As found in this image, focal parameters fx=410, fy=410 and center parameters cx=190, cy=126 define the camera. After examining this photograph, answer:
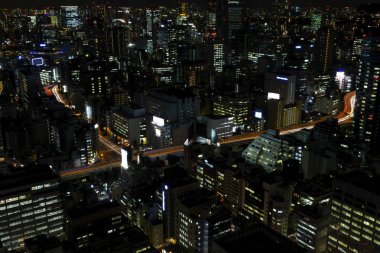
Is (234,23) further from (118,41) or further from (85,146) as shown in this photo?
(85,146)

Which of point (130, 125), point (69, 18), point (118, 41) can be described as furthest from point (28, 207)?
point (69, 18)

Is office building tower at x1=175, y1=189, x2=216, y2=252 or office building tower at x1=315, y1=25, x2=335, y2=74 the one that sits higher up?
office building tower at x1=315, y1=25, x2=335, y2=74

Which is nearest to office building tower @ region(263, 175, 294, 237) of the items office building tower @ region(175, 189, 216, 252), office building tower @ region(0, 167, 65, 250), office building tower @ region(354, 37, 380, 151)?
office building tower @ region(175, 189, 216, 252)

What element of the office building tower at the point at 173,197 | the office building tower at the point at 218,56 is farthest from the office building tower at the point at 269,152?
the office building tower at the point at 218,56

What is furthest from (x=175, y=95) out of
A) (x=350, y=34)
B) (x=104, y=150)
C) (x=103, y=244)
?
(x=350, y=34)

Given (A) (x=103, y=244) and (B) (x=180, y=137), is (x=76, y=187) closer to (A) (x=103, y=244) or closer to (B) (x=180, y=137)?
(A) (x=103, y=244)

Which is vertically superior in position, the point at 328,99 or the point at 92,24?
the point at 92,24

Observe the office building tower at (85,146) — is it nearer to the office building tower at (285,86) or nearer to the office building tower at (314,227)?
the office building tower at (314,227)

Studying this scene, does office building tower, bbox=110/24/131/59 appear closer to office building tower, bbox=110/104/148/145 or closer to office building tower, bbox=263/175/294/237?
office building tower, bbox=110/104/148/145
